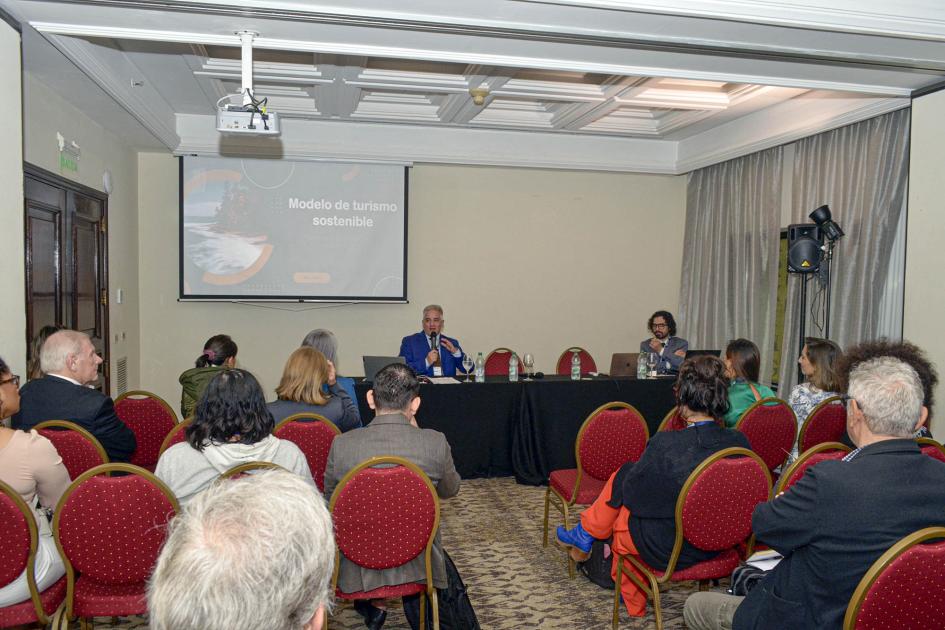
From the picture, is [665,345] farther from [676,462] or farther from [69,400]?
[69,400]

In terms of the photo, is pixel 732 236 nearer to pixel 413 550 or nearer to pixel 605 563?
pixel 605 563

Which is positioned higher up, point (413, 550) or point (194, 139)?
point (194, 139)

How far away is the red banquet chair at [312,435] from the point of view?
3.11m

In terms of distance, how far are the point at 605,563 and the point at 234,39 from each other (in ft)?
11.3

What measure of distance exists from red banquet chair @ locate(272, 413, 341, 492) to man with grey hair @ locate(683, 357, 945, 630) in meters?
1.88

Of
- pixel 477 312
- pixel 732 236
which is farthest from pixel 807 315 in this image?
pixel 477 312

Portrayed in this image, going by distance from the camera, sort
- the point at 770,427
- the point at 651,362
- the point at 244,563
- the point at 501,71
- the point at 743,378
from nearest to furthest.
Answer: the point at 244,563 → the point at 770,427 → the point at 743,378 → the point at 501,71 → the point at 651,362

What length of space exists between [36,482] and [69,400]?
845 millimetres

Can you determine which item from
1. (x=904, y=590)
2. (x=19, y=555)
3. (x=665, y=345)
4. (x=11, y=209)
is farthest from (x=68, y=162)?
(x=904, y=590)

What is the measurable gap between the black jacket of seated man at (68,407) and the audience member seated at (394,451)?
1.22 m

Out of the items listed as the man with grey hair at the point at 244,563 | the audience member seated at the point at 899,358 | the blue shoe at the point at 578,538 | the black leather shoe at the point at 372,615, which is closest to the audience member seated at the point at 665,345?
the audience member seated at the point at 899,358

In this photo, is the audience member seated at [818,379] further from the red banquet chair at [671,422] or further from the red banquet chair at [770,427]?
the red banquet chair at [671,422]

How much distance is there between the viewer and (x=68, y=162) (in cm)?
510

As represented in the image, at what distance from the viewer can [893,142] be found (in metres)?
5.45
